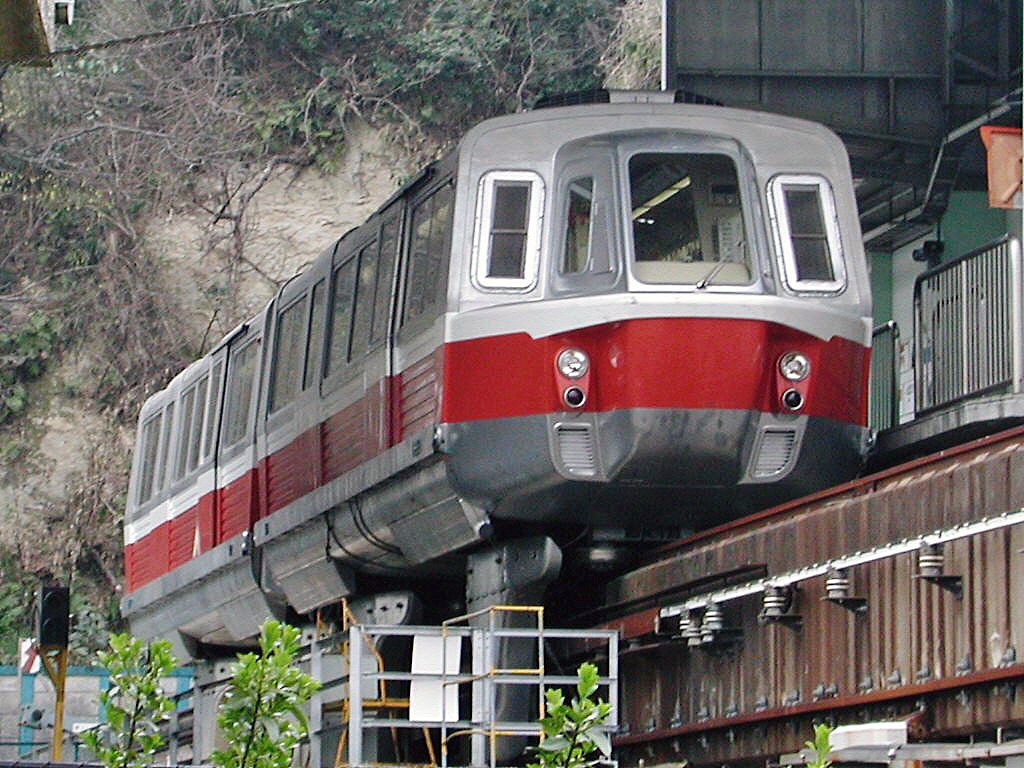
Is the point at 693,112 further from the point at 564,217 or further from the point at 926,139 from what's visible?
the point at 926,139

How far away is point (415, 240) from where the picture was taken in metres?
12.7

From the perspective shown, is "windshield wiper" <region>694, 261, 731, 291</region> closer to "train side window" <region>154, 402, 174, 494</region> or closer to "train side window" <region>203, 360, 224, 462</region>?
"train side window" <region>203, 360, 224, 462</region>

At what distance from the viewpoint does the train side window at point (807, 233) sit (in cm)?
1205

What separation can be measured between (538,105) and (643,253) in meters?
1.49

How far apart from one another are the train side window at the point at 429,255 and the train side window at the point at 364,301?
712 millimetres

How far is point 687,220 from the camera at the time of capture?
1205 cm

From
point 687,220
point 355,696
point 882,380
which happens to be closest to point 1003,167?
point 687,220

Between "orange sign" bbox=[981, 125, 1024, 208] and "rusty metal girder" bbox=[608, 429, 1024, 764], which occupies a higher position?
"orange sign" bbox=[981, 125, 1024, 208]

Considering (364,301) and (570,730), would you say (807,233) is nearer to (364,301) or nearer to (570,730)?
(364,301)

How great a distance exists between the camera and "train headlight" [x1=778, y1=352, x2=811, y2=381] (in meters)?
11.8

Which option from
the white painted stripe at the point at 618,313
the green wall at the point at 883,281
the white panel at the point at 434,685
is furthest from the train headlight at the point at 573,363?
the green wall at the point at 883,281

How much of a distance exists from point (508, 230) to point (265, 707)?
20.2ft

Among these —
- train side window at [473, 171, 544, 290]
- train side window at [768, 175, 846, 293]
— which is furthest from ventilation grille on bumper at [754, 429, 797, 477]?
train side window at [473, 171, 544, 290]

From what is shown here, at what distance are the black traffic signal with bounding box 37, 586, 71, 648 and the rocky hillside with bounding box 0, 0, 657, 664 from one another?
13291 mm
